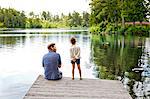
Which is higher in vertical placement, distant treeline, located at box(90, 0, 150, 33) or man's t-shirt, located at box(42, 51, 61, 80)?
distant treeline, located at box(90, 0, 150, 33)

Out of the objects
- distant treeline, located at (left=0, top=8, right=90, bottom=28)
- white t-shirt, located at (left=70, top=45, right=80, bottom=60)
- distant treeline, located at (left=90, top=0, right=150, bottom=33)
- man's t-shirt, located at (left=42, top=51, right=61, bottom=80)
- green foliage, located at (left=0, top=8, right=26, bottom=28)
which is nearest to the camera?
man's t-shirt, located at (left=42, top=51, right=61, bottom=80)

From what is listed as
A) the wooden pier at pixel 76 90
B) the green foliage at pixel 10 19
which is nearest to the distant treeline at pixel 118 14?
the wooden pier at pixel 76 90

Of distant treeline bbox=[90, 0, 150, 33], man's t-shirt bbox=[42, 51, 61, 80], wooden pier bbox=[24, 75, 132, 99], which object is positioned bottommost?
wooden pier bbox=[24, 75, 132, 99]

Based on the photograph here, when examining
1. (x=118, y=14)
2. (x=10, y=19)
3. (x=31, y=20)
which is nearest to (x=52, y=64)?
(x=118, y=14)

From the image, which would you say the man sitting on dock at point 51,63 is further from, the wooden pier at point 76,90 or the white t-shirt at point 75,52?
the white t-shirt at point 75,52

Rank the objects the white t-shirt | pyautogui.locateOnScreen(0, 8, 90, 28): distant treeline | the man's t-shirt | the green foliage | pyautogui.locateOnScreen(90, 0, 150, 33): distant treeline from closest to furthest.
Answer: the man's t-shirt → the white t-shirt → pyautogui.locateOnScreen(90, 0, 150, 33): distant treeline → the green foliage → pyautogui.locateOnScreen(0, 8, 90, 28): distant treeline

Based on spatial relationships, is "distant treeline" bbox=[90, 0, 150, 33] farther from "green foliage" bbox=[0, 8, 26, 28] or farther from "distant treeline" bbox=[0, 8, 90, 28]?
"distant treeline" bbox=[0, 8, 90, 28]

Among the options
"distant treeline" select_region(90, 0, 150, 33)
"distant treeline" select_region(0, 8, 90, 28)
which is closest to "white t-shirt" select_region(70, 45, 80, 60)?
"distant treeline" select_region(90, 0, 150, 33)

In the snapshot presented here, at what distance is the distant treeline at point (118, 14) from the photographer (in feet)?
201

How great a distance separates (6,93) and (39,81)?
2.53m

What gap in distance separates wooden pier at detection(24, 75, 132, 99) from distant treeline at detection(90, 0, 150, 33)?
50.1 metres

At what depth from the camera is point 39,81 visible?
38.1ft

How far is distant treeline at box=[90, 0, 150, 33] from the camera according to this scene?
201 ft

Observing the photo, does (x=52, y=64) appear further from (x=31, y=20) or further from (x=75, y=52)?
(x=31, y=20)
